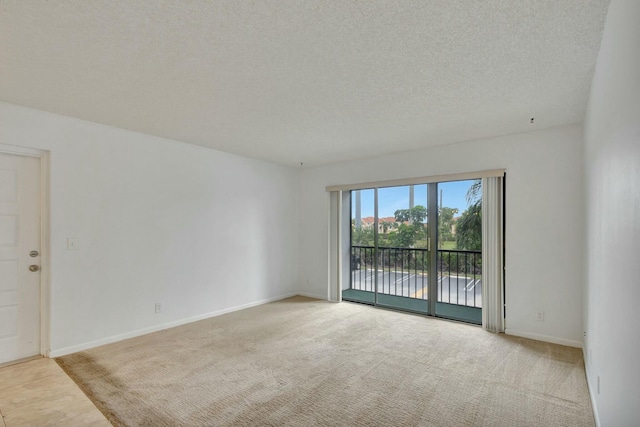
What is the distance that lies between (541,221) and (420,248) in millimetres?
1578

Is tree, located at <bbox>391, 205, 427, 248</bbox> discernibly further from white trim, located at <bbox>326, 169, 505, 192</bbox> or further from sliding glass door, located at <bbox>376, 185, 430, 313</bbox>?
white trim, located at <bbox>326, 169, 505, 192</bbox>

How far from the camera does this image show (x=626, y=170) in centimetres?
128

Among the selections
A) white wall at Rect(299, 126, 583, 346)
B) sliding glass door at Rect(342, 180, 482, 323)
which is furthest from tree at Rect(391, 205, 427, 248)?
white wall at Rect(299, 126, 583, 346)

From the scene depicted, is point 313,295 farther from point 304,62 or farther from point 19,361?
point 304,62

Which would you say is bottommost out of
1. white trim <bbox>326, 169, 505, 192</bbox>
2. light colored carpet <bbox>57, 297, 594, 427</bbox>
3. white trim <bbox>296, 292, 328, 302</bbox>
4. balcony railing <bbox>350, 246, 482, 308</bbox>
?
white trim <bbox>296, 292, 328, 302</bbox>

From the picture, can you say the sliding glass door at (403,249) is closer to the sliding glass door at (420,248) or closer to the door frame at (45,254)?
the sliding glass door at (420,248)

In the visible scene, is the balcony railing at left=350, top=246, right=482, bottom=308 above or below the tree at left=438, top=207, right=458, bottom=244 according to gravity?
below

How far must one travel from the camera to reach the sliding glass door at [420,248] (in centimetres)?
439

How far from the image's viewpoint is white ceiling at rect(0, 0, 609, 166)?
5.50 ft

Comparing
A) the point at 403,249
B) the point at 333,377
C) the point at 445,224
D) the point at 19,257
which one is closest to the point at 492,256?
the point at 445,224

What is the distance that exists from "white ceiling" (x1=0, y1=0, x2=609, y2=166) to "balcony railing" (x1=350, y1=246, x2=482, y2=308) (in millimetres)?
1877

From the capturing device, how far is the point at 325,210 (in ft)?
18.5

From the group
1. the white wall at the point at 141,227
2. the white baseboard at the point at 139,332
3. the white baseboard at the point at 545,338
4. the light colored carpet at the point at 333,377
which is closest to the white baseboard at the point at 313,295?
the white wall at the point at 141,227

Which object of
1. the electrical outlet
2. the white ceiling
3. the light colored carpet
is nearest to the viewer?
the white ceiling
